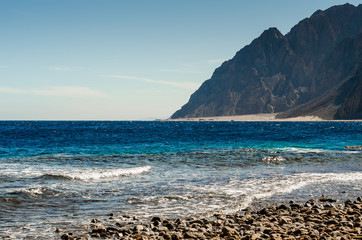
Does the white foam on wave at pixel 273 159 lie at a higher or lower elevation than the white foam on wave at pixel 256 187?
higher

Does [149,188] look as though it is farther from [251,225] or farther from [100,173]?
[251,225]

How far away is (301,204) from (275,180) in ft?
20.8

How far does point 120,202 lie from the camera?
15312mm

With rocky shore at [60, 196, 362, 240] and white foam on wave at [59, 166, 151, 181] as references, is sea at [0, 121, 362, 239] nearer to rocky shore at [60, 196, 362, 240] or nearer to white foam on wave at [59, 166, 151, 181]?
white foam on wave at [59, 166, 151, 181]

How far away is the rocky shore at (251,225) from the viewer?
34.5 ft

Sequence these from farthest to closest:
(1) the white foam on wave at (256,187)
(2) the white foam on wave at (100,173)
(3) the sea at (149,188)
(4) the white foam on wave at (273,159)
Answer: (4) the white foam on wave at (273,159), (2) the white foam on wave at (100,173), (1) the white foam on wave at (256,187), (3) the sea at (149,188)

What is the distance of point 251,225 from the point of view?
11664mm

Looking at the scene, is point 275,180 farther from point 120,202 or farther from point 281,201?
point 120,202

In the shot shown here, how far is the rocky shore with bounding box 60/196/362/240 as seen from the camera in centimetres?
1051

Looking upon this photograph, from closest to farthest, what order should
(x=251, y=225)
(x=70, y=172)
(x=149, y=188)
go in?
(x=251, y=225)
(x=149, y=188)
(x=70, y=172)

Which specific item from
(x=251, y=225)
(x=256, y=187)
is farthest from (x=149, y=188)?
(x=251, y=225)

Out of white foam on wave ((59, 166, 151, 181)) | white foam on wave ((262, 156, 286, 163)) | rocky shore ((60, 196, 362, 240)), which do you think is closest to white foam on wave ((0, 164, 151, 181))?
white foam on wave ((59, 166, 151, 181))

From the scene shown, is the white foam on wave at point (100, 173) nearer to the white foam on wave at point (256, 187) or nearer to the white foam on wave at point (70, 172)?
the white foam on wave at point (70, 172)

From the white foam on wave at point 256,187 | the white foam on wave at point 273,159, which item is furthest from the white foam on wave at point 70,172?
the white foam on wave at point 273,159
